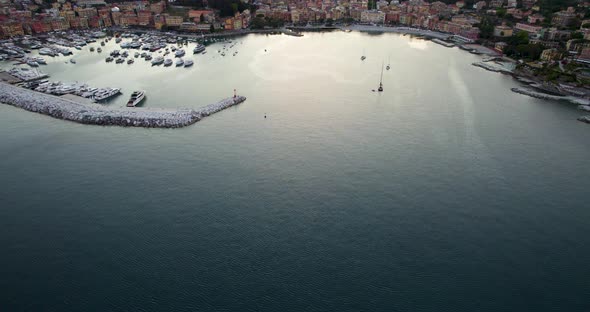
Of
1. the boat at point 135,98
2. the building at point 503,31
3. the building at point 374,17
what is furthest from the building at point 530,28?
the boat at point 135,98

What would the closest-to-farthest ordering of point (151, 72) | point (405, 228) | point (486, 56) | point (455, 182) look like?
point (405, 228), point (455, 182), point (151, 72), point (486, 56)

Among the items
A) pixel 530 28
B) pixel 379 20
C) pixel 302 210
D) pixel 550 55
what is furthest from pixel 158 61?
pixel 530 28

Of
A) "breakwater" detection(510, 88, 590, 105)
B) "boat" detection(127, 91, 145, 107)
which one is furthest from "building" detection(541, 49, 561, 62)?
"boat" detection(127, 91, 145, 107)

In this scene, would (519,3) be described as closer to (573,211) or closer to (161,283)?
(573,211)

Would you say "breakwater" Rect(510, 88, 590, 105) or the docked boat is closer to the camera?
"breakwater" Rect(510, 88, 590, 105)

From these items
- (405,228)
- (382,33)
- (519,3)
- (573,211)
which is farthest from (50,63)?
(519,3)

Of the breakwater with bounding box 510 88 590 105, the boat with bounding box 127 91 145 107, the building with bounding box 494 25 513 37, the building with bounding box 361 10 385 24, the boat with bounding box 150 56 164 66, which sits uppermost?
the building with bounding box 361 10 385 24

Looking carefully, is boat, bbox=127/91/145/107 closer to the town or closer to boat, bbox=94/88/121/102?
boat, bbox=94/88/121/102
